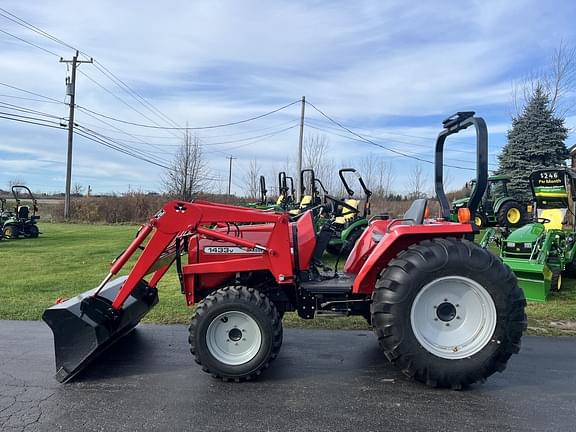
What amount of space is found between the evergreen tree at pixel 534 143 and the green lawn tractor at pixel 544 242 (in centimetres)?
1243

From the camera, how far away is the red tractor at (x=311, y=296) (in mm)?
3834

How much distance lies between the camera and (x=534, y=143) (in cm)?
2236

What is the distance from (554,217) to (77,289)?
375 inches

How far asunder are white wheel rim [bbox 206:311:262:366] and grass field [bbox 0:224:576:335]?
1.82 meters

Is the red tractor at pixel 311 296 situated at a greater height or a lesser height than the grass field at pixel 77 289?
greater

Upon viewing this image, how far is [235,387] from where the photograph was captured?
153 inches

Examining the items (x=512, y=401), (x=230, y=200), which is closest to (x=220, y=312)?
(x=512, y=401)

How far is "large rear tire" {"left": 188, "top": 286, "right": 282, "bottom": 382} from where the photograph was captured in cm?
398

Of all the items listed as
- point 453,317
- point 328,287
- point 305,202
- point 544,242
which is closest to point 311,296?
point 328,287

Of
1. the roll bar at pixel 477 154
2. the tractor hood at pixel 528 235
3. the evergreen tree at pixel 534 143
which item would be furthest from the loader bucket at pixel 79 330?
the evergreen tree at pixel 534 143

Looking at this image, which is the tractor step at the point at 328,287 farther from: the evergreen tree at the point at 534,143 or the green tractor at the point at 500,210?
the evergreen tree at the point at 534,143

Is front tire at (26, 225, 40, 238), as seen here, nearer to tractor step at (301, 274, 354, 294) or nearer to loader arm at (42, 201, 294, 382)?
loader arm at (42, 201, 294, 382)

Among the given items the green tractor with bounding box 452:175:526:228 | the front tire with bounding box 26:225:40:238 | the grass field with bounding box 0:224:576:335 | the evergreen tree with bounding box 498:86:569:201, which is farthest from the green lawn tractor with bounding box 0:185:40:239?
the evergreen tree with bounding box 498:86:569:201

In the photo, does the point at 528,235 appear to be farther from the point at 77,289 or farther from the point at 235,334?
the point at 77,289
